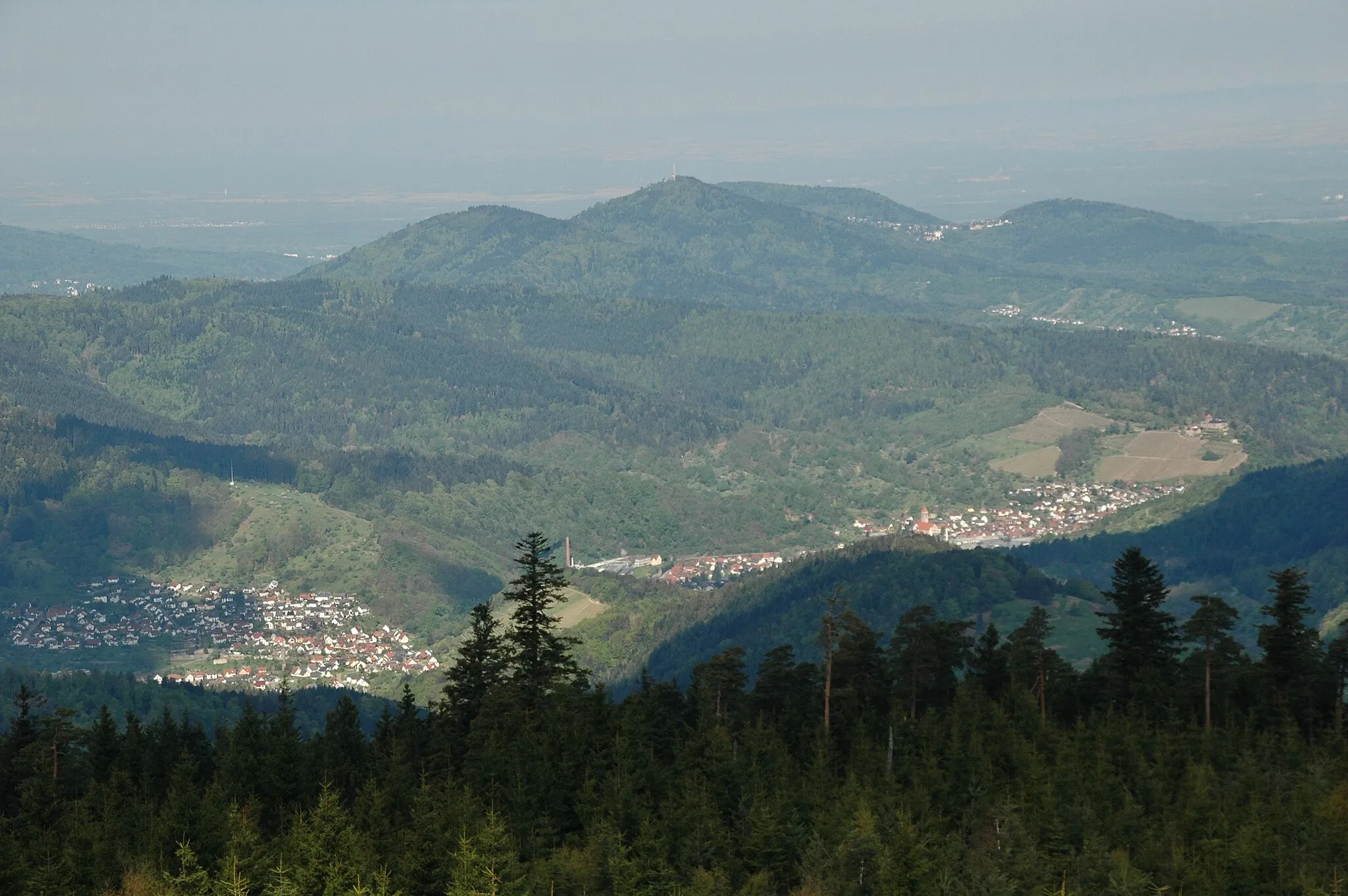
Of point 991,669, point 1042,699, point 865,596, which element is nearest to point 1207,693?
point 1042,699

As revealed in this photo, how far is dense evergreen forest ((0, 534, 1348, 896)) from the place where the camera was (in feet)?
173

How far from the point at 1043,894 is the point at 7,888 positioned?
30.3 m

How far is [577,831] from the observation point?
208 feet

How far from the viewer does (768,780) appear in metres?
64.9

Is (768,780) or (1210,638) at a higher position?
(1210,638)

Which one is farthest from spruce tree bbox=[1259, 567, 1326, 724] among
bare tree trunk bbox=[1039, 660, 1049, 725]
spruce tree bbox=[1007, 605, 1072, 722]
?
bare tree trunk bbox=[1039, 660, 1049, 725]

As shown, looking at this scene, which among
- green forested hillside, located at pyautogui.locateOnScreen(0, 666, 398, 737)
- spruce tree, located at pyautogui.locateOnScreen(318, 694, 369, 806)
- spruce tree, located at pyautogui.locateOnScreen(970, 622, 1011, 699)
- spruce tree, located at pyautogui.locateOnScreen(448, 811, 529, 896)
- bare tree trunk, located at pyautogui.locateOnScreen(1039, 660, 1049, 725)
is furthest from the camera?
green forested hillside, located at pyautogui.locateOnScreen(0, 666, 398, 737)

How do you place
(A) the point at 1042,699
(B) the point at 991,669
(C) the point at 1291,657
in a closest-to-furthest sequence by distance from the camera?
(A) the point at 1042,699 < (C) the point at 1291,657 < (B) the point at 991,669

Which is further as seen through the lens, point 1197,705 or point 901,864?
point 1197,705

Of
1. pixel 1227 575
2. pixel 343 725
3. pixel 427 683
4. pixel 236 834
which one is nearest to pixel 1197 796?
pixel 236 834

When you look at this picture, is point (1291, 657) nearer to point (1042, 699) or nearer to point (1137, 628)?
point (1137, 628)

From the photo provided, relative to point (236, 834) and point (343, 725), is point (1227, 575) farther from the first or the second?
point (236, 834)

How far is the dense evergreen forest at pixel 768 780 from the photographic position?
52.8 m

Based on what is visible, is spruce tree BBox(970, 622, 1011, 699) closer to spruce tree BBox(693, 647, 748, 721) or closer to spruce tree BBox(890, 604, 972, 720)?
spruce tree BBox(890, 604, 972, 720)
